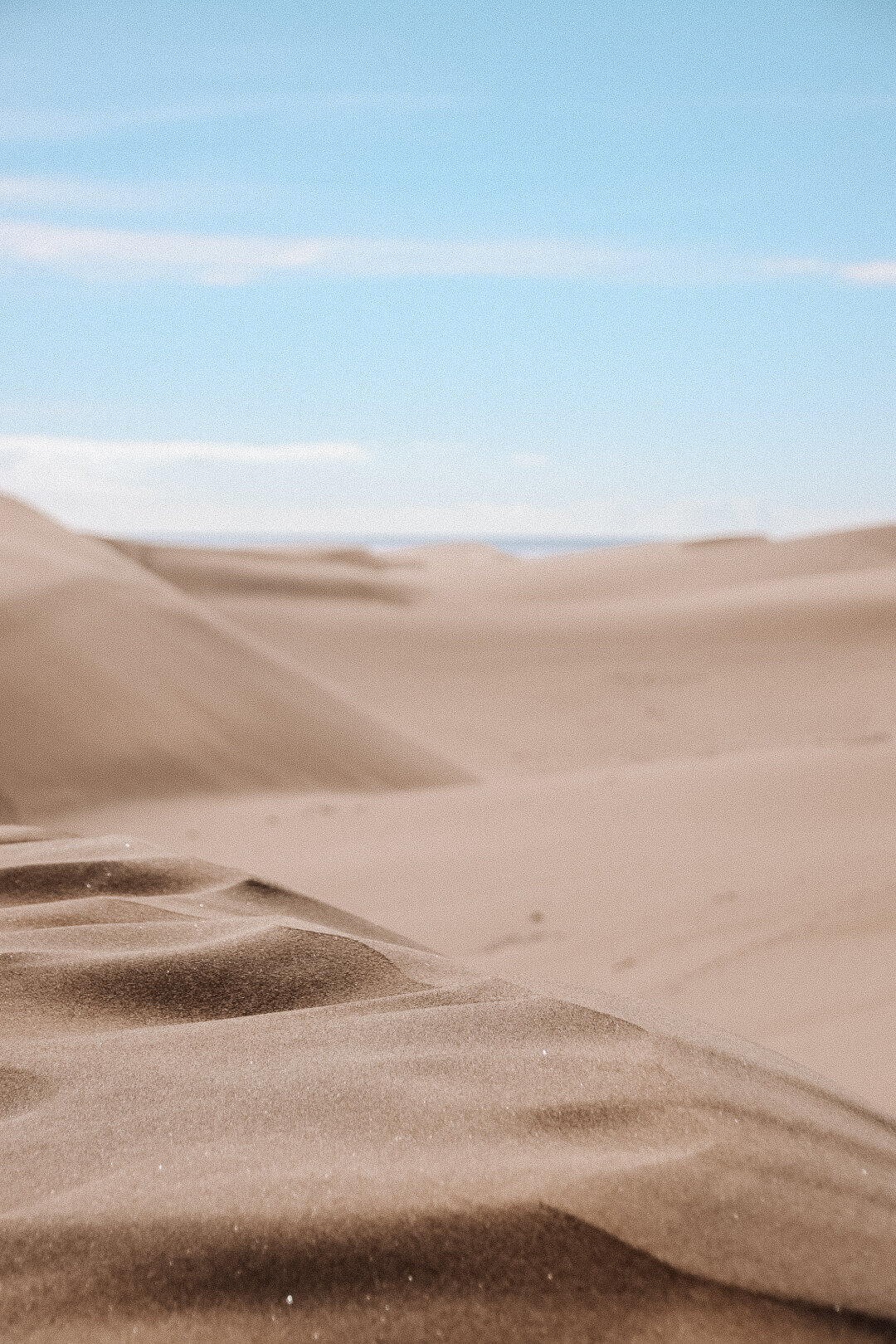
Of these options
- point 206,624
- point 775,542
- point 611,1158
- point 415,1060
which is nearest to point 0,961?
point 415,1060

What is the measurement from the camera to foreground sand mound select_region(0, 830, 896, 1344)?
915mm

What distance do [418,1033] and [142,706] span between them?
5.14 meters

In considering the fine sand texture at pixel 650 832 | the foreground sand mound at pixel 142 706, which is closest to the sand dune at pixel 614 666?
the fine sand texture at pixel 650 832

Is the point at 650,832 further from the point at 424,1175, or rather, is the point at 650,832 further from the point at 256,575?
the point at 256,575

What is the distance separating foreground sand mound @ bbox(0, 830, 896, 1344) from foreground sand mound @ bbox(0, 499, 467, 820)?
13.8ft

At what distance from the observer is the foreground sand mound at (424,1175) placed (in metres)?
0.91

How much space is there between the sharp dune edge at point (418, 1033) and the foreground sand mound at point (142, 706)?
0.02 meters

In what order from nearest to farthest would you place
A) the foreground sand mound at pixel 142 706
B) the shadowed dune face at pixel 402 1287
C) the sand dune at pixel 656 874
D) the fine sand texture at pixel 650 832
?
the shadowed dune face at pixel 402 1287 → the sand dune at pixel 656 874 → the fine sand texture at pixel 650 832 → the foreground sand mound at pixel 142 706

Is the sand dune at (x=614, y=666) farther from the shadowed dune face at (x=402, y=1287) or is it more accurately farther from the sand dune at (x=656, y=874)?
the shadowed dune face at (x=402, y=1287)

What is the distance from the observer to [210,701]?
6574 millimetres

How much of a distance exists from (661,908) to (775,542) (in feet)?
56.9

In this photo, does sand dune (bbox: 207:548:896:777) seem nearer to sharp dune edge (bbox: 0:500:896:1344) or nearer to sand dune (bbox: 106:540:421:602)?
sand dune (bbox: 106:540:421:602)

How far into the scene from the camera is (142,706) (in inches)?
245

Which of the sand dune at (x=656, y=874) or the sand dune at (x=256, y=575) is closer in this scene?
the sand dune at (x=656, y=874)
